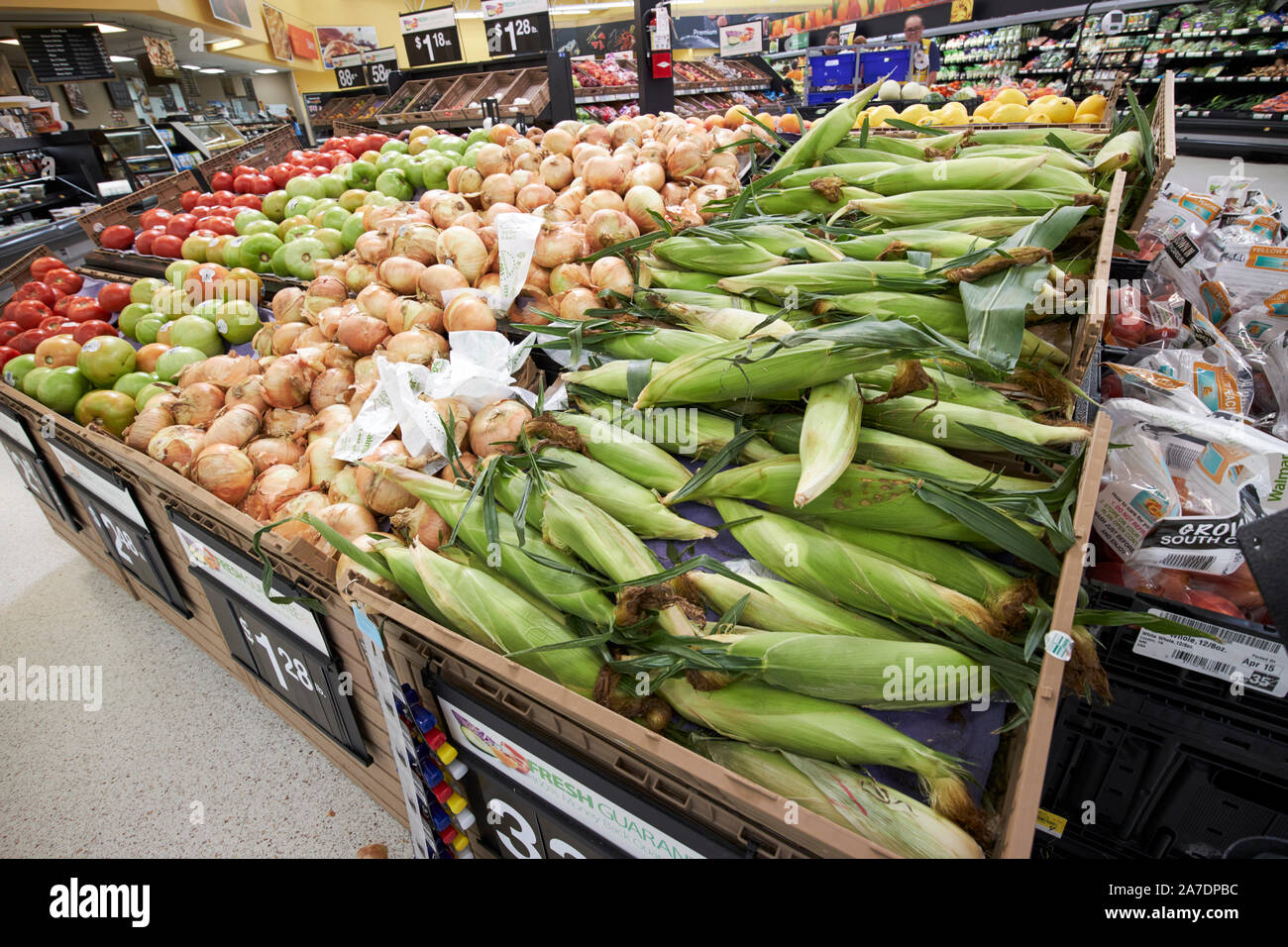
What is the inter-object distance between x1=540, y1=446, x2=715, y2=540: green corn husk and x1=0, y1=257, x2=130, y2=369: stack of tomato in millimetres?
2302

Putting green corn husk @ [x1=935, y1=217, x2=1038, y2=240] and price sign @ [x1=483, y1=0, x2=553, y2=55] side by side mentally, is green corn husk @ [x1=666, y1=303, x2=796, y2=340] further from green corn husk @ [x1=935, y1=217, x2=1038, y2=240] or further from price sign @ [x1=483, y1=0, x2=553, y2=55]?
price sign @ [x1=483, y1=0, x2=553, y2=55]

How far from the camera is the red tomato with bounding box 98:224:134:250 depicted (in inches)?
129

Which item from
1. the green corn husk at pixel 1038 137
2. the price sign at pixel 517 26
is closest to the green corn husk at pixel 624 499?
the green corn husk at pixel 1038 137

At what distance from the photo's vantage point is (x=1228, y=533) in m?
1.01

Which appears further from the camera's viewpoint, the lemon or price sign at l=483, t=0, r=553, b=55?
price sign at l=483, t=0, r=553, b=55

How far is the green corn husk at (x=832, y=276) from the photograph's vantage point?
140cm

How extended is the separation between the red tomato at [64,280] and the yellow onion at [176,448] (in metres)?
2.15

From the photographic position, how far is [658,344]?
A: 4.52 ft

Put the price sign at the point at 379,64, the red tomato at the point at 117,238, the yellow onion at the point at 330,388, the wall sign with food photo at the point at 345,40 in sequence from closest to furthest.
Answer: the yellow onion at the point at 330,388 → the red tomato at the point at 117,238 → the price sign at the point at 379,64 → the wall sign with food photo at the point at 345,40

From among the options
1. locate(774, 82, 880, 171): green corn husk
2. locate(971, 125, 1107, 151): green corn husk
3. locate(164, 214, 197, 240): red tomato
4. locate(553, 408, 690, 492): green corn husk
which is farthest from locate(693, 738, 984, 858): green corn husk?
locate(164, 214, 197, 240): red tomato

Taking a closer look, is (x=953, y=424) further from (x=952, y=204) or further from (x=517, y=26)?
(x=517, y=26)

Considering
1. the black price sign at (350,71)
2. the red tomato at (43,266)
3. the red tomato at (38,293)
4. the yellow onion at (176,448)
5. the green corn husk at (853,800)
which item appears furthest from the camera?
the black price sign at (350,71)

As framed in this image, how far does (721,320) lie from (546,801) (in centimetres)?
103

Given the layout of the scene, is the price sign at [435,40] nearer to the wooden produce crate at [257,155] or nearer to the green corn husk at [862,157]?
the wooden produce crate at [257,155]
